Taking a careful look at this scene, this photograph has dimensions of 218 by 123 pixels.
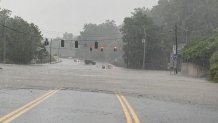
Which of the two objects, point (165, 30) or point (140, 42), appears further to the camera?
point (165, 30)

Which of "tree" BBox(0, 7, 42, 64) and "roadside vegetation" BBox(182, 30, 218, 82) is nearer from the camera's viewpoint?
"roadside vegetation" BBox(182, 30, 218, 82)

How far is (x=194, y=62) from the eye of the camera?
66188 mm

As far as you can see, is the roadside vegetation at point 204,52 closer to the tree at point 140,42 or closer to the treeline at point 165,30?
the treeline at point 165,30

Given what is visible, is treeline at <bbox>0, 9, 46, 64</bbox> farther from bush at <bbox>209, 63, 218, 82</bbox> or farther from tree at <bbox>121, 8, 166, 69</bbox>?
bush at <bbox>209, 63, 218, 82</bbox>

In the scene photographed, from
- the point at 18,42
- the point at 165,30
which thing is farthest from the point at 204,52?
the point at 165,30

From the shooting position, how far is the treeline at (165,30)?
122 meters

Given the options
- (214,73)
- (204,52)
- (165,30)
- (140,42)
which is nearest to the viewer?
(214,73)

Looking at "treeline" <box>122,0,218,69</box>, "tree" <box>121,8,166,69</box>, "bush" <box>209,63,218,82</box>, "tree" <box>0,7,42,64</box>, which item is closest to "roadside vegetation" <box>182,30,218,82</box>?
"bush" <box>209,63,218,82</box>

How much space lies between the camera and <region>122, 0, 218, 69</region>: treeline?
121875 mm

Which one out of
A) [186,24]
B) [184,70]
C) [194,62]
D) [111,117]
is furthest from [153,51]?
[111,117]

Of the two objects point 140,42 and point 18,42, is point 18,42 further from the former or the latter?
point 140,42

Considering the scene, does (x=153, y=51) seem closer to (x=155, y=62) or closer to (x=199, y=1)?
(x=155, y=62)

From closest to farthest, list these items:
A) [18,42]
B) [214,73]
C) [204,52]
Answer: [214,73]
[204,52]
[18,42]

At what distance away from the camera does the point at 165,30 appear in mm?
135000
